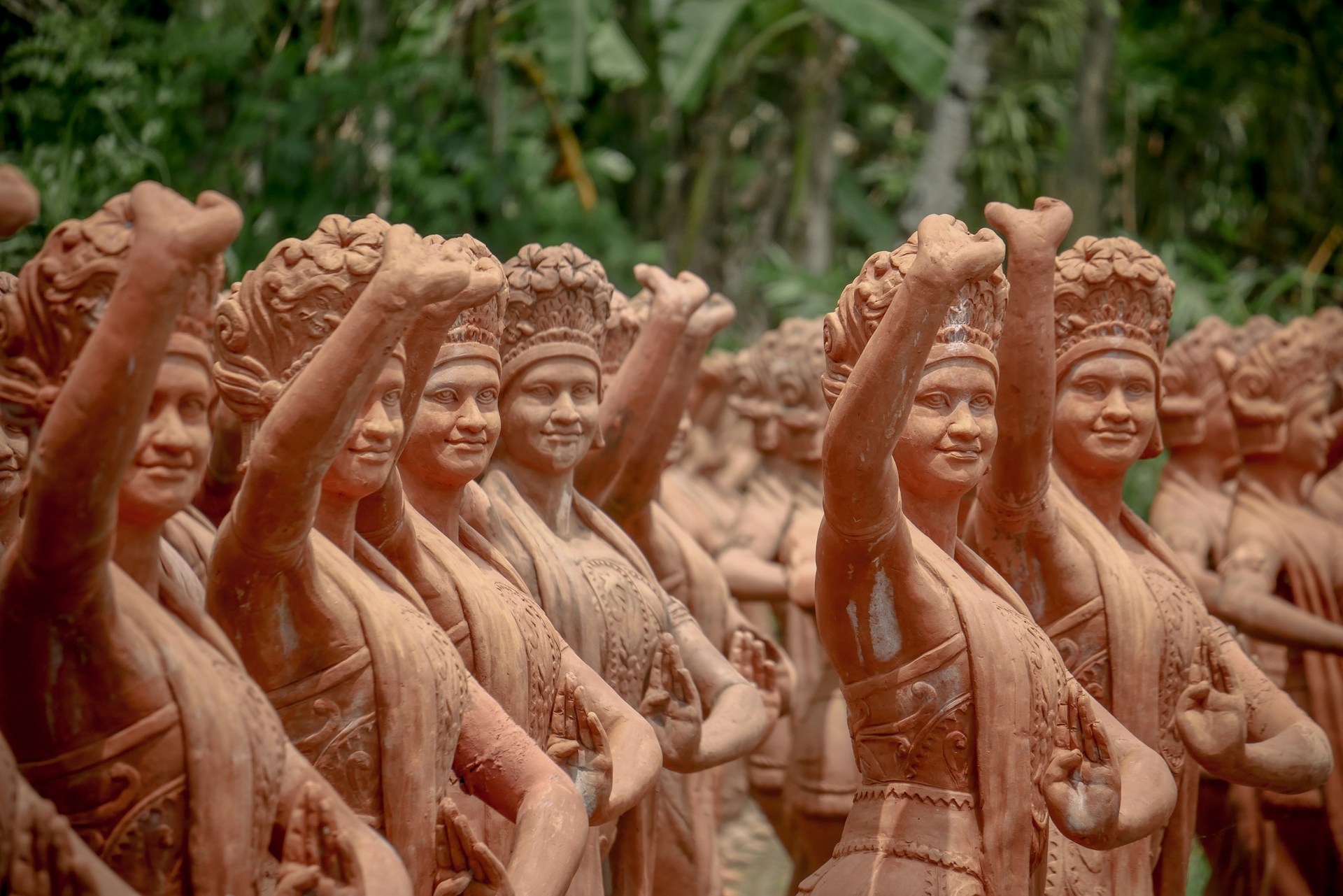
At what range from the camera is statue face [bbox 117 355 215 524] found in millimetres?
2850

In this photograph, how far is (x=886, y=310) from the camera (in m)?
3.91

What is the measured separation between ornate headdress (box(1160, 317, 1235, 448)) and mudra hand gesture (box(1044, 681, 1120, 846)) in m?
3.22

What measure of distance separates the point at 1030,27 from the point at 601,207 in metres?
5.49

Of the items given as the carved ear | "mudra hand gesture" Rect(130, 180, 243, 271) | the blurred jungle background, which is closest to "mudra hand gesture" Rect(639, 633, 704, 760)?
the carved ear

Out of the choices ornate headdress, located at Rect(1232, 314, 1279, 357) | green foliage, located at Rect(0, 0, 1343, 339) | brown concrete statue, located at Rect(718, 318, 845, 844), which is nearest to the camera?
ornate headdress, located at Rect(1232, 314, 1279, 357)

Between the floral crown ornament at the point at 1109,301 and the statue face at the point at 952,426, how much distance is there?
3.33ft

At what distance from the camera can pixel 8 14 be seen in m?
9.29

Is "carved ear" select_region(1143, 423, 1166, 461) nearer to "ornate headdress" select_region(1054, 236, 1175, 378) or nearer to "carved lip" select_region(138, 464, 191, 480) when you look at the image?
Result: "ornate headdress" select_region(1054, 236, 1175, 378)

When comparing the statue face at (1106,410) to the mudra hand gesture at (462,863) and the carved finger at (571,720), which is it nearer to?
the carved finger at (571,720)

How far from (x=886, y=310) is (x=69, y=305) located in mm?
1913

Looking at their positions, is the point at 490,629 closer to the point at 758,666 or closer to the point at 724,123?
the point at 758,666

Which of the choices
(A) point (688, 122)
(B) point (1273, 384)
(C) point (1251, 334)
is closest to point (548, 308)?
(B) point (1273, 384)

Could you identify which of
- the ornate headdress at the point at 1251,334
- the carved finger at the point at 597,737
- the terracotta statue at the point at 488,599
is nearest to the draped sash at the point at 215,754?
the terracotta statue at the point at 488,599

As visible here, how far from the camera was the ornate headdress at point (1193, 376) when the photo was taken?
7016mm
